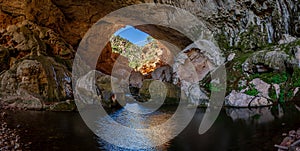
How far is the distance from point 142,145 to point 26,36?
13170 mm

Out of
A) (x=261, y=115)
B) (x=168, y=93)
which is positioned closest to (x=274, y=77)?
(x=261, y=115)

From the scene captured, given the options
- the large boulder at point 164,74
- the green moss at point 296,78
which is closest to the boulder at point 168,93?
the large boulder at point 164,74

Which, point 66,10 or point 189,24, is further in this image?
point 66,10

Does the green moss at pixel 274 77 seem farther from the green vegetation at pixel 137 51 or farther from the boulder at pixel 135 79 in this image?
the green vegetation at pixel 137 51

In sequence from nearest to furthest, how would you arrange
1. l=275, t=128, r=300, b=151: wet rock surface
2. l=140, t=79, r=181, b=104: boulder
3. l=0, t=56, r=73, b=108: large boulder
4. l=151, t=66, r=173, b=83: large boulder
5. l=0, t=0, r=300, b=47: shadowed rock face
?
l=275, t=128, r=300, b=151: wet rock surface < l=0, t=56, r=73, b=108: large boulder < l=140, t=79, r=181, b=104: boulder < l=0, t=0, r=300, b=47: shadowed rock face < l=151, t=66, r=173, b=83: large boulder

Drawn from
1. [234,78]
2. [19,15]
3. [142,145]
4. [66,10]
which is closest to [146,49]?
[66,10]

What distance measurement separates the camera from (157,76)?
67.8ft

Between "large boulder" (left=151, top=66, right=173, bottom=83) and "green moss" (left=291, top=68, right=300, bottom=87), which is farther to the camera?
"large boulder" (left=151, top=66, right=173, bottom=83)

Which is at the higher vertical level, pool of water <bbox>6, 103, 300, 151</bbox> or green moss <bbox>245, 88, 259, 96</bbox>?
green moss <bbox>245, 88, 259, 96</bbox>

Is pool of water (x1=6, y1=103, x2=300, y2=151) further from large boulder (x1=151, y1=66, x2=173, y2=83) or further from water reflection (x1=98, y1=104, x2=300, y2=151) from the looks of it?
large boulder (x1=151, y1=66, x2=173, y2=83)

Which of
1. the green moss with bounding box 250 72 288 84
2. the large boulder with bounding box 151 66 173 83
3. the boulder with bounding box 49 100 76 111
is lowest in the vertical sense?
the boulder with bounding box 49 100 76 111

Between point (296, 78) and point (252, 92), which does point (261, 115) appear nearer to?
point (252, 92)

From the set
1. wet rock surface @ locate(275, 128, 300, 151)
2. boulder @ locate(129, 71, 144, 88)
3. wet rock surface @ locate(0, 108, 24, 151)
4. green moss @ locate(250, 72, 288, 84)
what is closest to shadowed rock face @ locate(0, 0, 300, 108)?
green moss @ locate(250, 72, 288, 84)

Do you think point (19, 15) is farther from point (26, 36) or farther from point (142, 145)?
point (142, 145)
